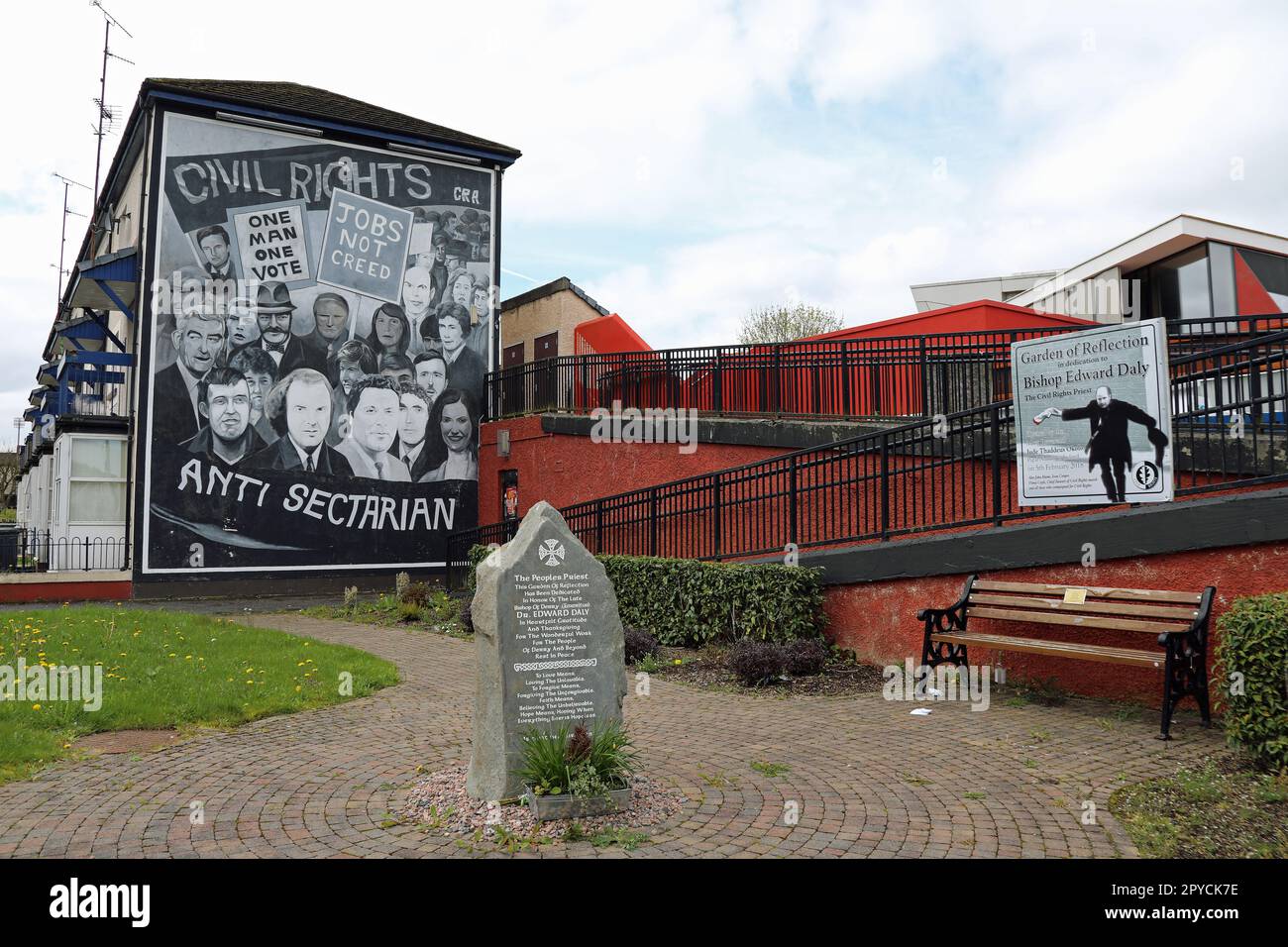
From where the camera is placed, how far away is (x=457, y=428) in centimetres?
2131

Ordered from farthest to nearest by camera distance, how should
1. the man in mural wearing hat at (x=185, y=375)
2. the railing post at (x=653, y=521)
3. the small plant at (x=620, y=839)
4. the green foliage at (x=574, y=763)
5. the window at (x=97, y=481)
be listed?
the window at (x=97, y=481) → the man in mural wearing hat at (x=185, y=375) → the railing post at (x=653, y=521) → the green foliage at (x=574, y=763) → the small plant at (x=620, y=839)

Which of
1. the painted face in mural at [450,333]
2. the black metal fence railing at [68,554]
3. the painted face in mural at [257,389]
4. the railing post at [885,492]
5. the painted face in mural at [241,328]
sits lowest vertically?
the black metal fence railing at [68,554]

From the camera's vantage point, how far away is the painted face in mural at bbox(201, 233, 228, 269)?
18375 mm

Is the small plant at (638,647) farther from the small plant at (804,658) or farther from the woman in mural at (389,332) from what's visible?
the woman in mural at (389,332)

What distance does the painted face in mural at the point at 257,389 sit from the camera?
61.2ft

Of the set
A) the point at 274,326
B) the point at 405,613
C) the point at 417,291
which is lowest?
the point at 405,613

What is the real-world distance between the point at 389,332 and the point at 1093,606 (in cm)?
1659

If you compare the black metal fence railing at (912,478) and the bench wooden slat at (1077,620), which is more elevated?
the black metal fence railing at (912,478)

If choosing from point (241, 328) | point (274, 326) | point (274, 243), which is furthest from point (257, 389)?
point (274, 243)

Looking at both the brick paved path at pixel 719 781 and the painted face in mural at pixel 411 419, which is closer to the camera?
the brick paved path at pixel 719 781

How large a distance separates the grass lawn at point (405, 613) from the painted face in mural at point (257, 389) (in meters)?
4.54

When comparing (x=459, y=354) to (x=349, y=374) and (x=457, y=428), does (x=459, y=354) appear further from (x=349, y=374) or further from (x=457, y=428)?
(x=349, y=374)

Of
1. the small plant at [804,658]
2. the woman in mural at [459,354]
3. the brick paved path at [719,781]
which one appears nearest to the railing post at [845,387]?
the small plant at [804,658]

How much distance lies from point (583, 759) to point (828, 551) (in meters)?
5.80
